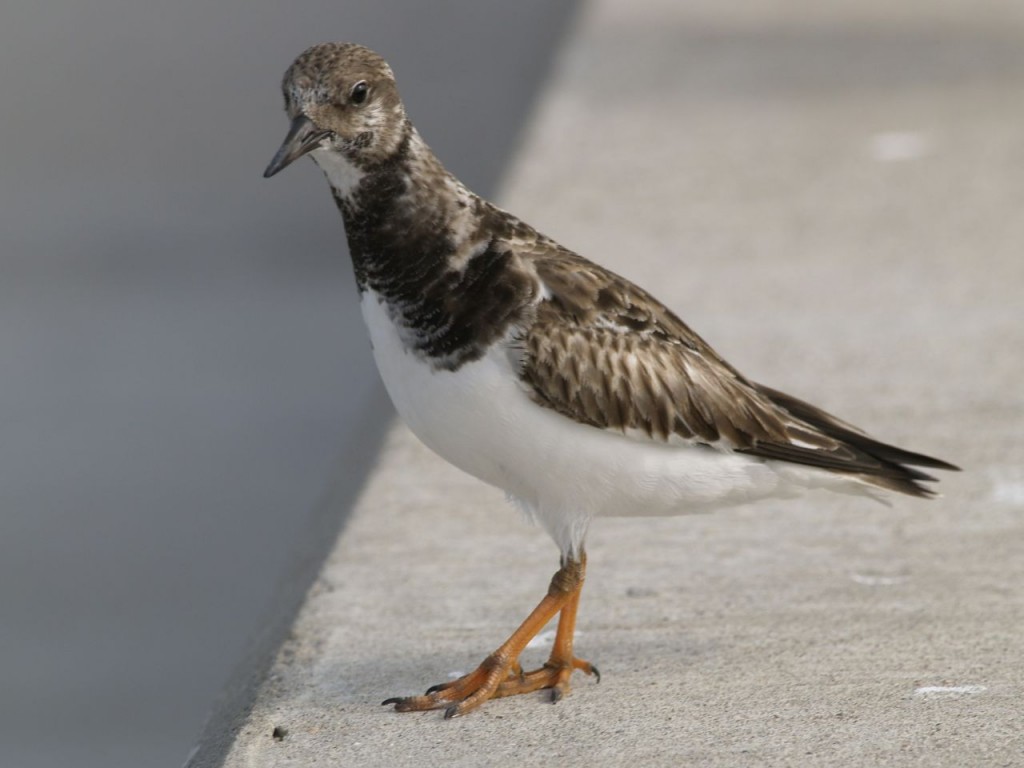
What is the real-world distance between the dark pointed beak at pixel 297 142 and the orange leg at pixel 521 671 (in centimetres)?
122

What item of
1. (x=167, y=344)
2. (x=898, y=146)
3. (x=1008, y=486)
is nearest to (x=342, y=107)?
(x=1008, y=486)

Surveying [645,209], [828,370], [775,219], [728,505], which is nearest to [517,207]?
[645,209]

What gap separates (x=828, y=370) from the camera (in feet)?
23.2

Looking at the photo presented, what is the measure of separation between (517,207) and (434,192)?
461 cm

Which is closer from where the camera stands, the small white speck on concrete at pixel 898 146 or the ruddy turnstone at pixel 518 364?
the ruddy turnstone at pixel 518 364

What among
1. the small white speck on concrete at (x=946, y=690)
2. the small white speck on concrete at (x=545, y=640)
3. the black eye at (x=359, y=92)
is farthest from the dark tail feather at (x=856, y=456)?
the black eye at (x=359, y=92)

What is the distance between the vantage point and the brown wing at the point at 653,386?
4152 mm

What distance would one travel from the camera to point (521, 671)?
14.5ft

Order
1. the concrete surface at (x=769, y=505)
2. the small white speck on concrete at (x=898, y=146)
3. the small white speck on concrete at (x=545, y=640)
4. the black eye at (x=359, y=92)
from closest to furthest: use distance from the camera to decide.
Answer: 1. the black eye at (x=359, y=92)
2. the concrete surface at (x=769, y=505)
3. the small white speck on concrete at (x=545, y=640)
4. the small white speck on concrete at (x=898, y=146)

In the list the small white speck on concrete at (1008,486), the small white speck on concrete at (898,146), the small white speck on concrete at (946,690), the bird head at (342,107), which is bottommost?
the small white speck on concrete at (946,690)

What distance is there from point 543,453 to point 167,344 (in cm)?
621

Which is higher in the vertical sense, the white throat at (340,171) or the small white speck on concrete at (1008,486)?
the white throat at (340,171)

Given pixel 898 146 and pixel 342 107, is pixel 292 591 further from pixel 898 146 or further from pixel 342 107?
pixel 898 146

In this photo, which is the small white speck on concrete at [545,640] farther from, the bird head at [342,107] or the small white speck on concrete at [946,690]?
the bird head at [342,107]
